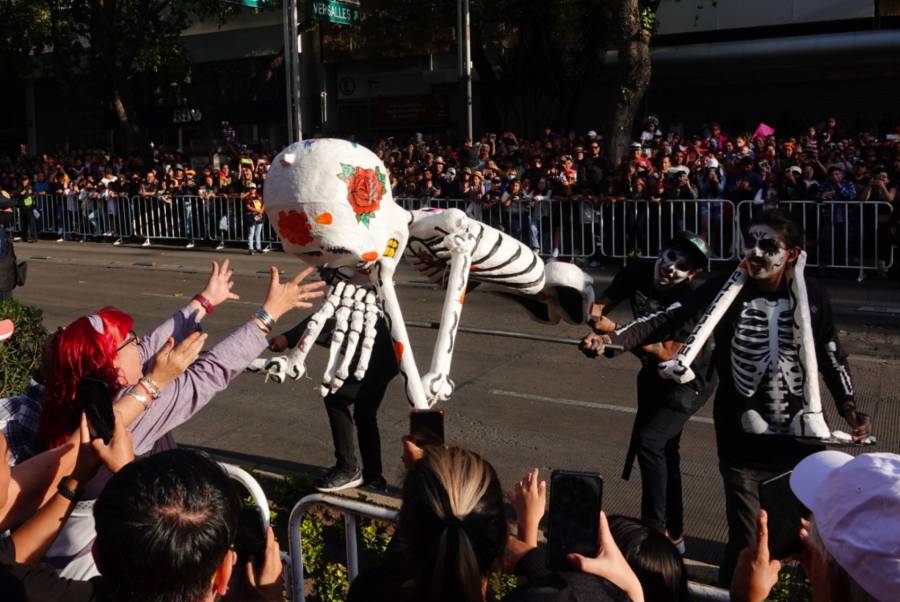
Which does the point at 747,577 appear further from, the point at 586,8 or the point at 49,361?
the point at 586,8

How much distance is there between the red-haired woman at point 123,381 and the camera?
3115 millimetres

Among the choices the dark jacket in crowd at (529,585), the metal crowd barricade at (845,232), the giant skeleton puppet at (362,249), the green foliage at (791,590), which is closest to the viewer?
the dark jacket in crowd at (529,585)

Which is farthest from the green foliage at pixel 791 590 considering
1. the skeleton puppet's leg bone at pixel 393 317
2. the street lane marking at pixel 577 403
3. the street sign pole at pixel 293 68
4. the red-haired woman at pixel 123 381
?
the street sign pole at pixel 293 68

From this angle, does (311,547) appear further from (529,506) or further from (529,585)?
(529,585)

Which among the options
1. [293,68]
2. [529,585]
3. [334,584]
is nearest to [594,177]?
[293,68]

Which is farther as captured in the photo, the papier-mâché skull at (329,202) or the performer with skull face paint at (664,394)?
the performer with skull face paint at (664,394)

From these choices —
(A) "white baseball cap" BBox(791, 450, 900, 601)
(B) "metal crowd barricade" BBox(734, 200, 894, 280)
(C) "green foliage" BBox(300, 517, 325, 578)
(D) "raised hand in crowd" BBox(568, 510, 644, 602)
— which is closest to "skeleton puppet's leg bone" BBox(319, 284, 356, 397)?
(C) "green foliage" BBox(300, 517, 325, 578)

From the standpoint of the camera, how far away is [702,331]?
4.30 meters

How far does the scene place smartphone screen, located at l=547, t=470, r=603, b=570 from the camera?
2.35 meters

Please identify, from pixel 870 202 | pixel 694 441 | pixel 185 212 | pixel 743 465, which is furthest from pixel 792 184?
pixel 185 212

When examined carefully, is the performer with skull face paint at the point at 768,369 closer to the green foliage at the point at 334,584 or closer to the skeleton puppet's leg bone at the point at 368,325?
the skeleton puppet's leg bone at the point at 368,325

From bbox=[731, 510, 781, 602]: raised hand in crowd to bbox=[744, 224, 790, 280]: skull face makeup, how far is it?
1.87m

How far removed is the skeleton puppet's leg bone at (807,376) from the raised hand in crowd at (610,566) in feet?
6.59

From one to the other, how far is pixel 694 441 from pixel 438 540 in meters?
5.12
